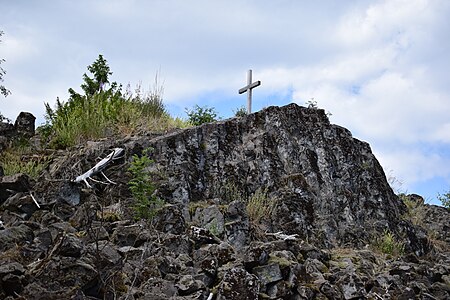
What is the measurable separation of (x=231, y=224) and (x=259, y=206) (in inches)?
41.8

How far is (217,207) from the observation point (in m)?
7.98

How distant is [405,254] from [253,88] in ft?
16.2

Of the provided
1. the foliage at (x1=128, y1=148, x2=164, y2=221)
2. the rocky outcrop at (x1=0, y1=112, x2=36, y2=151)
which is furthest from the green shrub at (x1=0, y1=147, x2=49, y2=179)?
the foliage at (x1=128, y1=148, x2=164, y2=221)

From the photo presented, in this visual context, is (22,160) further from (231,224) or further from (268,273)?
(268,273)

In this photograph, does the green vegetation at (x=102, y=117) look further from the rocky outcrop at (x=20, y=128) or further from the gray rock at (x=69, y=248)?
the gray rock at (x=69, y=248)

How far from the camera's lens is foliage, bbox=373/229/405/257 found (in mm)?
9492

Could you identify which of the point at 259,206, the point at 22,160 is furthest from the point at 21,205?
the point at 259,206

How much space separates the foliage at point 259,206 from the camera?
27.8 feet

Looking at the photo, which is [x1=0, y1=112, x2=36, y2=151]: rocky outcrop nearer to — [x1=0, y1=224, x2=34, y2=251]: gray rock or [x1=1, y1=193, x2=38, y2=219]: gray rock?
[x1=1, y1=193, x2=38, y2=219]: gray rock

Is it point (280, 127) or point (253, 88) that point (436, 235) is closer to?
point (280, 127)

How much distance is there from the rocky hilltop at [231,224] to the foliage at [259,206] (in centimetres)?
2

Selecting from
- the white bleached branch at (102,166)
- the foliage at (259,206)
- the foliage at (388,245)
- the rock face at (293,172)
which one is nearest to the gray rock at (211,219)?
the rock face at (293,172)

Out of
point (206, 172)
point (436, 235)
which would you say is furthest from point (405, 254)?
point (206, 172)

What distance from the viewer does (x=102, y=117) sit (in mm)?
10039
